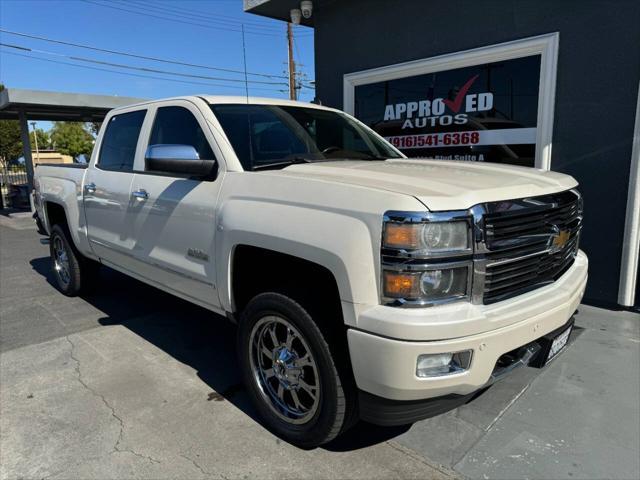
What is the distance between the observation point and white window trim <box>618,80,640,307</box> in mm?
4738

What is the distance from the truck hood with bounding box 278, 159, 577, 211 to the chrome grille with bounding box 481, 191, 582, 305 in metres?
0.07

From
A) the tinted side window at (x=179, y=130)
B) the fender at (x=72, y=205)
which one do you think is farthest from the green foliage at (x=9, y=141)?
the tinted side window at (x=179, y=130)

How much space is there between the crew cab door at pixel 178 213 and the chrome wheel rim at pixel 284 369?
1.56 feet

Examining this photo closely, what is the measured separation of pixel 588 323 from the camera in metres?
4.69

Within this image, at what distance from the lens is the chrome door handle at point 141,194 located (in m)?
3.72

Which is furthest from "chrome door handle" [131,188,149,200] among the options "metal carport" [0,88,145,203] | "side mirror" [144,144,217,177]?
"metal carport" [0,88,145,203]

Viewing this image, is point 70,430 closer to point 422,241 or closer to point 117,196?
point 117,196

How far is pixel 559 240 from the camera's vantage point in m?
2.67

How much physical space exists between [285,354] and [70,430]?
147cm

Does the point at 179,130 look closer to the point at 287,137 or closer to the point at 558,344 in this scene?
the point at 287,137

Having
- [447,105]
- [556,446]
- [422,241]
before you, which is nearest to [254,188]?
[422,241]

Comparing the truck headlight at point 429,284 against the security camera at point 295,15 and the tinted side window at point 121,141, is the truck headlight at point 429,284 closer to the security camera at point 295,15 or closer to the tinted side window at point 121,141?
the tinted side window at point 121,141

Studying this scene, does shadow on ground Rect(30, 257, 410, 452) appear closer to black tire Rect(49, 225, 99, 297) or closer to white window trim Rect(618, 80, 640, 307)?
black tire Rect(49, 225, 99, 297)

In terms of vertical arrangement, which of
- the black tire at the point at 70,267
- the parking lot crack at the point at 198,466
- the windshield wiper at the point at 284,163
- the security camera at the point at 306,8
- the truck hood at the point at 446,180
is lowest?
the parking lot crack at the point at 198,466
